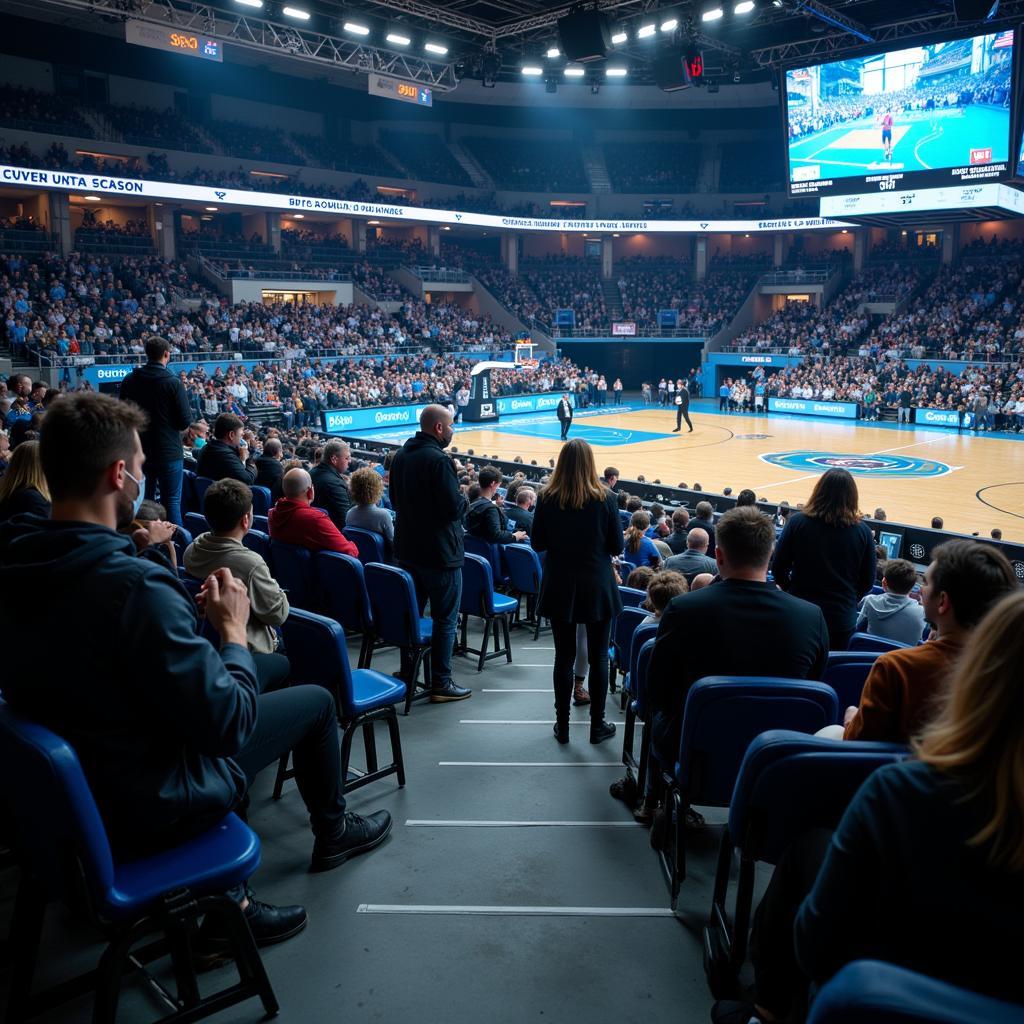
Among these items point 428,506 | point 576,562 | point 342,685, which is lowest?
point 342,685

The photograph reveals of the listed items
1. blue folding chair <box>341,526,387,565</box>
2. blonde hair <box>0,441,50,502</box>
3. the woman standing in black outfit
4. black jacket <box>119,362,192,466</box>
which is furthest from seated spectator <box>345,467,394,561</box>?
blonde hair <box>0,441,50,502</box>

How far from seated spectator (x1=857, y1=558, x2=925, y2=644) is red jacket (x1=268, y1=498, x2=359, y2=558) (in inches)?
127

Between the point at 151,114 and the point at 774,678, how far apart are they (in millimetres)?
37963

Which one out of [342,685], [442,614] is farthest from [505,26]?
[342,685]

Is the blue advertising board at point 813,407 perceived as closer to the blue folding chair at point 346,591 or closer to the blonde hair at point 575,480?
the blonde hair at point 575,480

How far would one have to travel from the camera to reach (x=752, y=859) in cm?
271

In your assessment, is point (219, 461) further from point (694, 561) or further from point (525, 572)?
point (694, 561)

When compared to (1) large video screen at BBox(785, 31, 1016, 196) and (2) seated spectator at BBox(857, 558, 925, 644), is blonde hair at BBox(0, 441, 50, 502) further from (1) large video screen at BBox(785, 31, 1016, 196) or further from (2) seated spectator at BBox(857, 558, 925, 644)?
(1) large video screen at BBox(785, 31, 1016, 196)

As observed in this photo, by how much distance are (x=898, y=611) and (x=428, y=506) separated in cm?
290

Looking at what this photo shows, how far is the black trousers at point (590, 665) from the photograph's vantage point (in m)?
5.01

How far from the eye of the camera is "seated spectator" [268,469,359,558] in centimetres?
554

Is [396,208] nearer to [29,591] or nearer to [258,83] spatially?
[258,83]

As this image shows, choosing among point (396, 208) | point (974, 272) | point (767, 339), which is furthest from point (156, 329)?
point (974, 272)

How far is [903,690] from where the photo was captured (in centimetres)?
254
